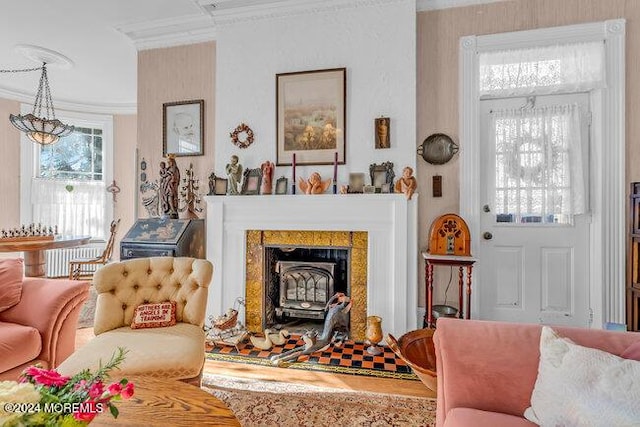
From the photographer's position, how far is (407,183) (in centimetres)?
281

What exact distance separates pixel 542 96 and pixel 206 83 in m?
3.23

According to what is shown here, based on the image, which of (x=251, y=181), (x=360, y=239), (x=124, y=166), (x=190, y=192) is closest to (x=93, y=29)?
(x=190, y=192)

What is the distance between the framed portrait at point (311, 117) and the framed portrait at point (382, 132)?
0.97ft

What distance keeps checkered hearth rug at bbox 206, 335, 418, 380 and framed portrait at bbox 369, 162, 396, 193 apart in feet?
4.46

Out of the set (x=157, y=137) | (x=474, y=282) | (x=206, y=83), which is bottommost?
(x=474, y=282)

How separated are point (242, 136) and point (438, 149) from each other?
6.09 feet

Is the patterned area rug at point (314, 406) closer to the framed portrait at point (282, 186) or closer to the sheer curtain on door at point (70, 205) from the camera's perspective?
the framed portrait at point (282, 186)

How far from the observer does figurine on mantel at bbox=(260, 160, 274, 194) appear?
10.2ft

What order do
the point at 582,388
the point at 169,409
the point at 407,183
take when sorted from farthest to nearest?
the point at 407,183 < the point at 169,409 < the point at 582,388

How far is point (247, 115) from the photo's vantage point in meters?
3.27

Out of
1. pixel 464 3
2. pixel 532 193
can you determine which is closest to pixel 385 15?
pixel 464 3

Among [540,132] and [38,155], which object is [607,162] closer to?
Result: [540,132]

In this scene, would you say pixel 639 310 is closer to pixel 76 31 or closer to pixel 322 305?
pixel 322 305

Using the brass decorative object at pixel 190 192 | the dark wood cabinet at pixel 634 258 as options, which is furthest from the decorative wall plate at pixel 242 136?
the dark wood cabinet at pixel 634 258
